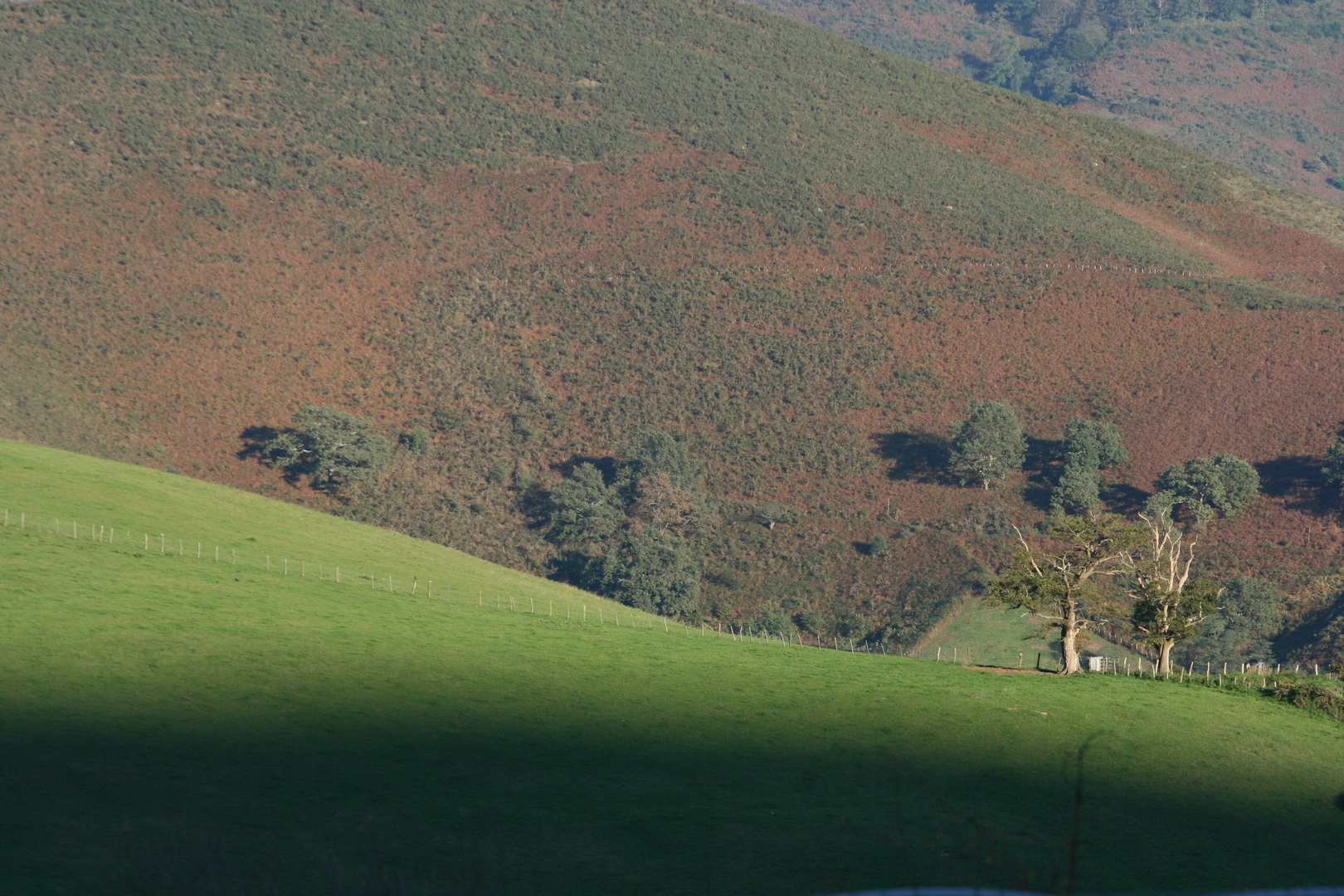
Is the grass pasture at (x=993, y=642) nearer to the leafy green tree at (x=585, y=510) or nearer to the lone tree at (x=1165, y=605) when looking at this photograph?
the lone tree at (x=1165, y=605)

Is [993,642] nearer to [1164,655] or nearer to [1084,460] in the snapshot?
[1084,460]

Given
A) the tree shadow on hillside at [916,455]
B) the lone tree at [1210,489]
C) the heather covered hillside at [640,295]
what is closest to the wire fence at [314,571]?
the heather covered hillside at [640,295]

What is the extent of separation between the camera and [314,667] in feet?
122

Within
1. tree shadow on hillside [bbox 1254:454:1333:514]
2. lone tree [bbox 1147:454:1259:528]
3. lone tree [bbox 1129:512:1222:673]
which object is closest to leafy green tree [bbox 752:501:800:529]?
lone tree [bbox 1147:454:1259:528]

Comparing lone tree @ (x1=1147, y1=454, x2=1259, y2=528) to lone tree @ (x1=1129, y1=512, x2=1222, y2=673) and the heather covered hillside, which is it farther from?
lone tree @ (x1=1129, y1=512, x2=1222, y2=673)

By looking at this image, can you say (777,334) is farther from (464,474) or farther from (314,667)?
(314,667)

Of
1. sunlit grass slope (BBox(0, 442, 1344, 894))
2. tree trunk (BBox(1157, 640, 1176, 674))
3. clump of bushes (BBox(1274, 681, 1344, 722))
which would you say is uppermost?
tree trunk (BBox(1157, 640, 1176, 674))

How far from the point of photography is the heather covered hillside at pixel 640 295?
98875mm

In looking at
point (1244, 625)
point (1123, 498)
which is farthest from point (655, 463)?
point (1244, 625)

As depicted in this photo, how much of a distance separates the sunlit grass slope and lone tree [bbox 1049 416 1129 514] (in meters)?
52.0

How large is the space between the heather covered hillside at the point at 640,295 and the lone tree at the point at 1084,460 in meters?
2.06

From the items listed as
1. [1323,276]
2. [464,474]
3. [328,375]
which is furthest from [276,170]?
[1323,276]

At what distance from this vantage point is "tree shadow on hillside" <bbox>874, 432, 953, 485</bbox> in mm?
105562

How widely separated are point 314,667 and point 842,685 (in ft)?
62.4
